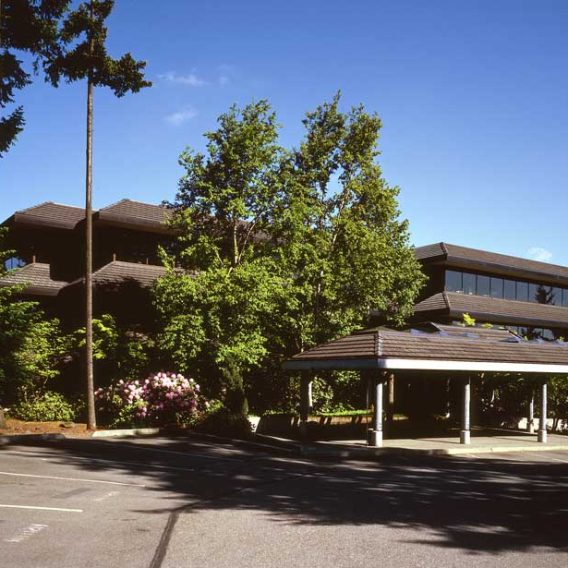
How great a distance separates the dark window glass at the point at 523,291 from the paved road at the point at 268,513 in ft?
78.3

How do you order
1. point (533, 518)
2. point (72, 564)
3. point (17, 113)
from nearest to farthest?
point (72, 564)
point (533, 518)
point (17, 113)

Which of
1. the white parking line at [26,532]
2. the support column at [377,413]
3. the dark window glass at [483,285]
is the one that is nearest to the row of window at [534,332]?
the dark window glass at [483,285]

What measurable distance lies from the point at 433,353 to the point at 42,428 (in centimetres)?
1325

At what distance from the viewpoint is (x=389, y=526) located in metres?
8.15

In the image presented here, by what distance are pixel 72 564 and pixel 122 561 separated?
1.75 feet

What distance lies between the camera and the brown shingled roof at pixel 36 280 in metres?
24.8

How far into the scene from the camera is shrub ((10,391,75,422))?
70.4 feet

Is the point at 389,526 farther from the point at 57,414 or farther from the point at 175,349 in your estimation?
the point at 57,414

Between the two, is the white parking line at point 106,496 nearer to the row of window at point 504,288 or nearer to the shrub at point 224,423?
the shrub at point 224,423

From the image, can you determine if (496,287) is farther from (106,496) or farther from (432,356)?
(106,496)

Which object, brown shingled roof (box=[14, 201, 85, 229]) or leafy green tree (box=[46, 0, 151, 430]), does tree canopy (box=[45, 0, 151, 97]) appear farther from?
brown shingled roof (box=[14, 201, 85, 229])

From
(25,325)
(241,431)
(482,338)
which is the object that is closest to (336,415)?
(241,431)

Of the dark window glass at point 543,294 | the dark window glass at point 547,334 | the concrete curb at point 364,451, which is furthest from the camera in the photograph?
the dark window glass at point 543,294

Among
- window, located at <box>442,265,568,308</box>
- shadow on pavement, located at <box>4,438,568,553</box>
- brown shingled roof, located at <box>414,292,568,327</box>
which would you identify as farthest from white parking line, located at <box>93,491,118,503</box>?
window, located at <box>442,265,568,308</box>
